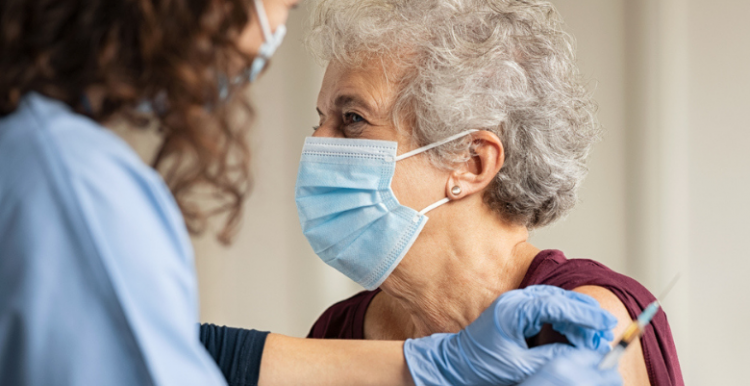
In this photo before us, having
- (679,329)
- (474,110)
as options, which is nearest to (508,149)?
(474,110)

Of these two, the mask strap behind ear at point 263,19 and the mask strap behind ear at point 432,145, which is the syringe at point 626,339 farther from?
the mask strap behind ear at point 263,19

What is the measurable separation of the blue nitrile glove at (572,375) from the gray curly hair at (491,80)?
0.51 metres

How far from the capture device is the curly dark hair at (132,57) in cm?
63

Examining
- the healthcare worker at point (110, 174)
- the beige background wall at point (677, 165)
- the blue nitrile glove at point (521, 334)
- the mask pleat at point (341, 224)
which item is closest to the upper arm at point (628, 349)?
the blue nitrile glove at point (521, 334)

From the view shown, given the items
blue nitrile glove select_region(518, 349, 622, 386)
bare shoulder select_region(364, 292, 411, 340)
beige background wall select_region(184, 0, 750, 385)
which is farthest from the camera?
beige background wall select_region(184, 0, 750, 385)

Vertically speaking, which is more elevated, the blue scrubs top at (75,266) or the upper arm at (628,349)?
the blue scrubs top at (75,266)

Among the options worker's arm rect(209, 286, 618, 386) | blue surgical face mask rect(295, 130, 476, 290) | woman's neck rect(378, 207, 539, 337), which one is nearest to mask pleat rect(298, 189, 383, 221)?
blue surgical face mask rect(295, 130, 476, 290)

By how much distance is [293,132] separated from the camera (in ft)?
8.73

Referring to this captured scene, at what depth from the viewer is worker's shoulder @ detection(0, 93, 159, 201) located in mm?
562

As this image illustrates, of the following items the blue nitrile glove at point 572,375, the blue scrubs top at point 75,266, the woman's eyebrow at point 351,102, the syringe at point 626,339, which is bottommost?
the blue nitrile glove at point 572,375

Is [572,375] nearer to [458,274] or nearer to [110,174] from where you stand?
[458,274]

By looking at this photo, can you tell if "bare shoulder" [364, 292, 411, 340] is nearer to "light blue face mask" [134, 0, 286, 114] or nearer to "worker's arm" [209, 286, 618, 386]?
"worker's arm" [209, 286, 618, 386]

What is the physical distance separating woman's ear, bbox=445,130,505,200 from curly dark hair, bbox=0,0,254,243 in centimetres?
72

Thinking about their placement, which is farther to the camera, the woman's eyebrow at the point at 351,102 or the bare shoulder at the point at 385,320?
the bare shoulder at the point at 385,320
